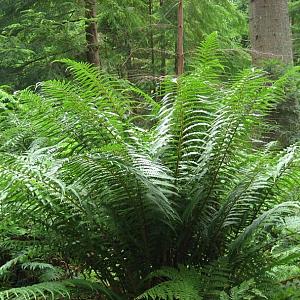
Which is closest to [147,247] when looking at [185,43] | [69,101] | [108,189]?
[108,189]

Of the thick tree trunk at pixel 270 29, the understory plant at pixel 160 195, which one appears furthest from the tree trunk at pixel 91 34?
the understory plant at pixel 160 195

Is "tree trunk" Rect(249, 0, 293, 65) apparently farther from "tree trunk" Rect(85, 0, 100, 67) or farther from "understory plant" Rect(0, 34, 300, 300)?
"understory plant" Rect(0, 34, 300, 300)

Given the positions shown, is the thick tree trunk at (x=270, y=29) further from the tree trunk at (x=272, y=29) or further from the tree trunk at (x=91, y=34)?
the tree trunk at (x=91, y=34)

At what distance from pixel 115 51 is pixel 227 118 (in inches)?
324

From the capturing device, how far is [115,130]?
232 cm

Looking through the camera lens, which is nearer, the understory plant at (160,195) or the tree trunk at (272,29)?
the understory plant at (160,195)

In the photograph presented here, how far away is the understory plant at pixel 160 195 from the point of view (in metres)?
Result: 2.11

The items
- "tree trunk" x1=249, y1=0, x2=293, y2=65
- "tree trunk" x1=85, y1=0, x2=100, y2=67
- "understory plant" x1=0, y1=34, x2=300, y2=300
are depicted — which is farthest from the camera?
"tree trunk" x1=85, y1=0, x2=100, y2=67

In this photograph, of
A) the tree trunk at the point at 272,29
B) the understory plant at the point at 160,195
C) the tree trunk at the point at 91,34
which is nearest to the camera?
the understory plant at the point at 160,195

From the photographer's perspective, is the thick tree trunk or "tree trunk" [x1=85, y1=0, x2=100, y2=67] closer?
the thick tree trunk

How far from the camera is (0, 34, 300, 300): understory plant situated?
2.11 meters

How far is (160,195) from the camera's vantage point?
80.4 inches

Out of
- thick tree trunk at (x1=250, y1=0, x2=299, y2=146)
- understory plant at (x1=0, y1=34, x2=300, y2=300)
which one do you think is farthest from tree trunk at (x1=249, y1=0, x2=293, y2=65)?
understory plant at (x1=0, y1=34, x2=300, y2=300)

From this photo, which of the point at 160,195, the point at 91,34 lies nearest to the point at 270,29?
the point at 91,34
